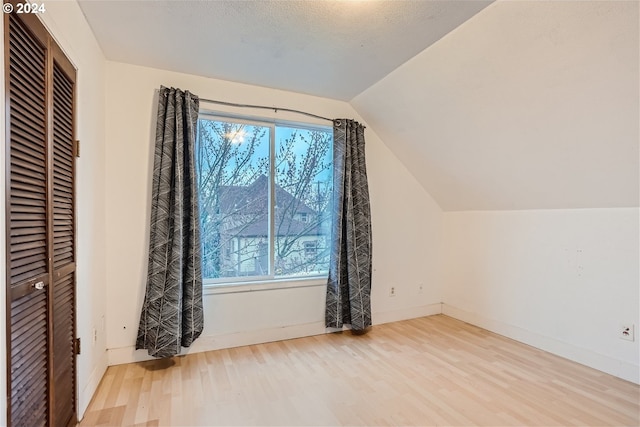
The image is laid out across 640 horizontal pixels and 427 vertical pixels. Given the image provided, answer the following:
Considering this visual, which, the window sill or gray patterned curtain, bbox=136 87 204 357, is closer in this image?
gray patterned curtain, bbox=136 87 204 357

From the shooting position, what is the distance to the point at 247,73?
8.63ft

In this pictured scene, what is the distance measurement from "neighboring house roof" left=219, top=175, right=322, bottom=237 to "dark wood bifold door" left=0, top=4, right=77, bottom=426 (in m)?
1.28

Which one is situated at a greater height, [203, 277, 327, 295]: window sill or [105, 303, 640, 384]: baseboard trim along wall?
[203, 277, 327, 295]: window sill

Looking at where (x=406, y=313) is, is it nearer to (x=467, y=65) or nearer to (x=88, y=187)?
(x=467, y=65)

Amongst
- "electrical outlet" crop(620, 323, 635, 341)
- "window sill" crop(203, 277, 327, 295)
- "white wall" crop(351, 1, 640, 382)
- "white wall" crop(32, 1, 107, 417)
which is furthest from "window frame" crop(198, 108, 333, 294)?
"electrical outlet" crop(620, 323, 635, 341)

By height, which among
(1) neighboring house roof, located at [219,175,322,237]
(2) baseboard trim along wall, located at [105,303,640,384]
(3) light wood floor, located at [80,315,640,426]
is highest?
(1) neighboring house roof, located at [219,175,322,237]

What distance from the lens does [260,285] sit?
9.56 feet

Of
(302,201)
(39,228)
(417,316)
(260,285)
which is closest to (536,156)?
(302,201)

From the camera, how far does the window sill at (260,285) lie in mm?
2758

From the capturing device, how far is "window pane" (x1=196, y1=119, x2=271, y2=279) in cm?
282

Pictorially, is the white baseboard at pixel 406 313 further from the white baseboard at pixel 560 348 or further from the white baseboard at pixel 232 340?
the white baseboard at pixel 232 340

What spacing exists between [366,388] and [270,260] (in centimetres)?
135

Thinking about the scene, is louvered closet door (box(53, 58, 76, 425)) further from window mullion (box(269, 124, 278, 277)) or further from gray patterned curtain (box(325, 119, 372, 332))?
gray patterned curtain (box(325, 119, 372, 332))

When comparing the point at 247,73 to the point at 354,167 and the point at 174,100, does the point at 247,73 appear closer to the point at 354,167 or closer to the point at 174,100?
the point at 174,100
